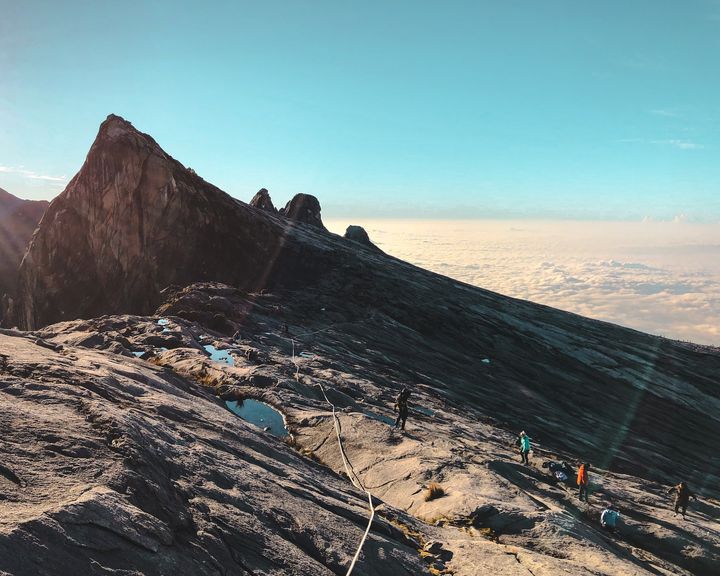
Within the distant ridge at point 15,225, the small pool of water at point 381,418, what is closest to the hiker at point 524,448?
the small pool of water at point 381,418

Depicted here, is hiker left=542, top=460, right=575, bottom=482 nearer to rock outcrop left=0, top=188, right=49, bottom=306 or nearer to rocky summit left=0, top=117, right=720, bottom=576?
rocky summit left=0, top=117, right=720, bottom=576

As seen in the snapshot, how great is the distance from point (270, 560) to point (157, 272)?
63.3m

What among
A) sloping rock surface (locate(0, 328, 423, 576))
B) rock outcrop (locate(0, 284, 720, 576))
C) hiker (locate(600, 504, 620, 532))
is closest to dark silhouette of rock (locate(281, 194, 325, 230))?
rock outcrop (locate(0, 284, 720, 576))

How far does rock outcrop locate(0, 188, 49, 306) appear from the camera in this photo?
419ft

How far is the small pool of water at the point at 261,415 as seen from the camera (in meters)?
27.2

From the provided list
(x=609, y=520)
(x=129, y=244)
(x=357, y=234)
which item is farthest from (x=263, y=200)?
(x=609, y=520)

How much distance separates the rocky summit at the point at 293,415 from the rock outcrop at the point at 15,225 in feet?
221

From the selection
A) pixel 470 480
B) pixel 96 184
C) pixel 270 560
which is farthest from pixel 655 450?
pixel 96 184

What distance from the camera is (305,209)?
125500 mm

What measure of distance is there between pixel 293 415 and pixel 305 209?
101 metres

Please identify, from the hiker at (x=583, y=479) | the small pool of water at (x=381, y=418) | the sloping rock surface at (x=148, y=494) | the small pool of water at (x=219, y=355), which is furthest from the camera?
the small pool of water at (x=219, y=355)

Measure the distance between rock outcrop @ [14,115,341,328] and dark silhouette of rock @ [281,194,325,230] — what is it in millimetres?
49217

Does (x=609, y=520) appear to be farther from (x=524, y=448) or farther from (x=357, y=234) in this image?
(x=357, y=234)

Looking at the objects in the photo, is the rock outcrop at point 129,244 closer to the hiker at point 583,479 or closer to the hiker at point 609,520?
the hiker at point 583,479
